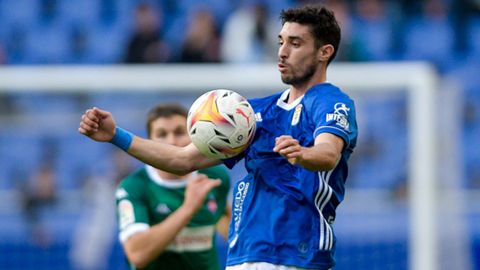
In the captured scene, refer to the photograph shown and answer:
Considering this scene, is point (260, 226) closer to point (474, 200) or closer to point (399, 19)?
point (474, 200)

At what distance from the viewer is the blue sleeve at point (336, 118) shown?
15.5 feet

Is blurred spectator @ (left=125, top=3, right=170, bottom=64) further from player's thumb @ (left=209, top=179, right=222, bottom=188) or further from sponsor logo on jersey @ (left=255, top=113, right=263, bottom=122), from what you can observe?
sponsor logo on jersey @ (left=255, top=113, right=263, bottom=122)

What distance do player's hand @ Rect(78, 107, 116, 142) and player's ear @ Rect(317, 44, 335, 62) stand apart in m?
1.02

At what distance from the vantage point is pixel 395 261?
389 inches

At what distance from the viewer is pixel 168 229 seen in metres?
6.29

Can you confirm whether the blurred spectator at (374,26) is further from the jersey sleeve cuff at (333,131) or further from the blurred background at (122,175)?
the jersey sleeve cuff at (333,131)

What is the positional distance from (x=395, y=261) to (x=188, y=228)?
147 inches

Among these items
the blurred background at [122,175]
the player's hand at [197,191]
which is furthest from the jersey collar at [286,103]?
the blurred background at [122,175]

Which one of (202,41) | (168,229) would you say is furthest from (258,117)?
(202,41)

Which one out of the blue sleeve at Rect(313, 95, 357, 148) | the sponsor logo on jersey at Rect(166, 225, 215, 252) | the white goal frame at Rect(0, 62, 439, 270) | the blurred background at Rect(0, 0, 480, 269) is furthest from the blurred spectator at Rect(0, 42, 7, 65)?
the blue sleeve at Rect(313, 95, 357, 148)

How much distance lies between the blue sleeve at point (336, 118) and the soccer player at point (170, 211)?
163 centimetres

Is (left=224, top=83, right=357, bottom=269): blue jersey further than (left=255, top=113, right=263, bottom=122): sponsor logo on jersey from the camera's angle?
No

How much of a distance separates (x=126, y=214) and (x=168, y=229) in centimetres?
35

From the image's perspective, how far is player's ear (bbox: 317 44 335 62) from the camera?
16.6 feet
